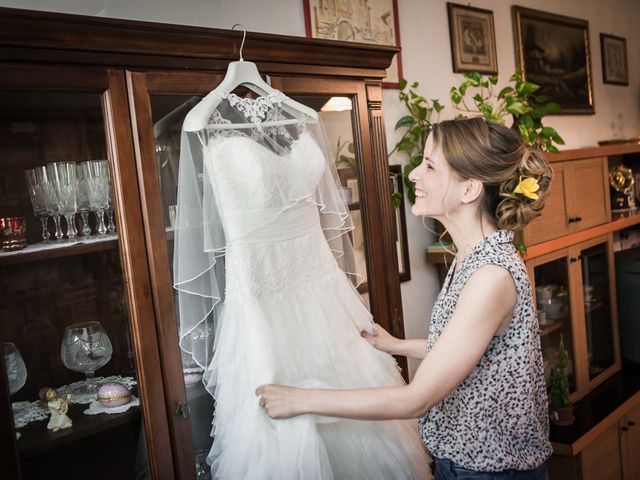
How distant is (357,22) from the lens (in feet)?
8.68

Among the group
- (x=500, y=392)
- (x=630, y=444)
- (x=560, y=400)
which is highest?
(x=500, y=392)

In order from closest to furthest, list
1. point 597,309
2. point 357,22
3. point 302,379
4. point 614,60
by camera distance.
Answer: point 302,379 < point 357,22 < point 597,309 < point 614,60

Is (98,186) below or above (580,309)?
above

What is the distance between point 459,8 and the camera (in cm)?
319

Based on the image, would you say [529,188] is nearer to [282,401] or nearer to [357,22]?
[282,401]

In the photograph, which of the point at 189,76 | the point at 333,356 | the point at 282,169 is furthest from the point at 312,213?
the point at 189,76

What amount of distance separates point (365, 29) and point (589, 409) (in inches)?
83.8

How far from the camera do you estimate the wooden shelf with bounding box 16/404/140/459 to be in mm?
1322

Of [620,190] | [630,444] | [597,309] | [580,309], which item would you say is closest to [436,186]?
[580,309]

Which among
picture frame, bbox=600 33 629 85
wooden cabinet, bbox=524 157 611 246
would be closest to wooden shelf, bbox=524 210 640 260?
wooden cabinet, bbox=524 157 611 246

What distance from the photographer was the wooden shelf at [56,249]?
4.38ft

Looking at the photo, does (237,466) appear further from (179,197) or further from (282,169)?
(282,169)

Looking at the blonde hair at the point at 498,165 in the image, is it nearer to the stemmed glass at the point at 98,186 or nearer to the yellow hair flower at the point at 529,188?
the yellow hair flower at the point at 529,188

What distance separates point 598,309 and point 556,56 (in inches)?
64.1
